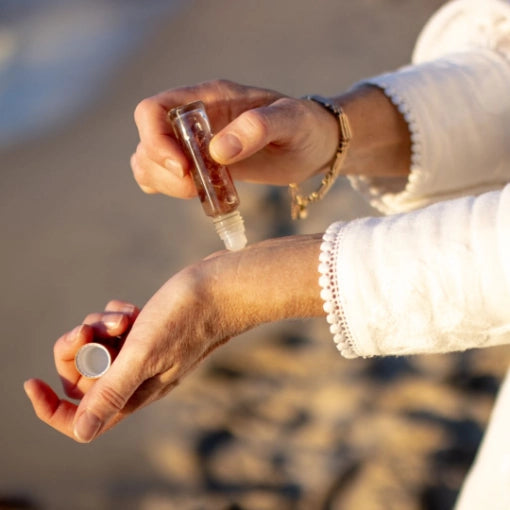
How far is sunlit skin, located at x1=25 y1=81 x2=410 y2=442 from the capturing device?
90cm

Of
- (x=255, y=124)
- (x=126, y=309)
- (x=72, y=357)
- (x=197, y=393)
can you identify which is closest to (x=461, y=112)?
(x=255, y=124)

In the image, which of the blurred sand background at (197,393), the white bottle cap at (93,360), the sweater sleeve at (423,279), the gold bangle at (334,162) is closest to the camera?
the sweater sleeve at (423,279)

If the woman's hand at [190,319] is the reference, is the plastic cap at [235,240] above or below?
above

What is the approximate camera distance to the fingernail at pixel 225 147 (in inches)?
36.9

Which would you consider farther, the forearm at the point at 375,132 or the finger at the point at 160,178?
the forearm at the point at 375,132

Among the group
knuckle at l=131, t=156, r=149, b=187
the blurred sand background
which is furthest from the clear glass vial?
the blurred sand background

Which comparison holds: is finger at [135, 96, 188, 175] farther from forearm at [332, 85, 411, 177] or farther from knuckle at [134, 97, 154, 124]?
forearm at [332, 85, 411, 177]

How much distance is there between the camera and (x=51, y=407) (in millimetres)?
961

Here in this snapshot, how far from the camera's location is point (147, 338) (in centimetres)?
91

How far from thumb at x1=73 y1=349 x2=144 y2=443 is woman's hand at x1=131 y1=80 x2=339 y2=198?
0.28 metres

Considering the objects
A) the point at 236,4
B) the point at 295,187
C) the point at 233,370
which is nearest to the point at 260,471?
the point at 233,370

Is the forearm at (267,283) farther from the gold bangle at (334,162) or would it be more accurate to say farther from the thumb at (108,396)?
the gold bangle at (334,162)

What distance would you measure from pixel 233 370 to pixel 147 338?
1006 mm

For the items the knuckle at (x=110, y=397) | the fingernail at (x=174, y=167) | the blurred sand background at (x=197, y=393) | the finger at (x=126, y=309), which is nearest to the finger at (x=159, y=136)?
the fingernail at (x=174, y=167)
